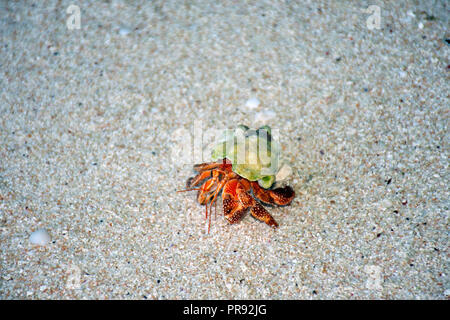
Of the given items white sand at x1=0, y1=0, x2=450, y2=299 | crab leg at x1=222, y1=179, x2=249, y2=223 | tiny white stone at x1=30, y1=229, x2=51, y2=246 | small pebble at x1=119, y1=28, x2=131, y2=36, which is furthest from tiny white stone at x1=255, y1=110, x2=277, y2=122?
tiny white stone at x1=30, y1=229, x2=51, y2=246

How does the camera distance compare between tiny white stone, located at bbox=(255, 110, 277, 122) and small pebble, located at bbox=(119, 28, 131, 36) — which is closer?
tiny white stone, located at bbox=(255, 110, 277, 122)

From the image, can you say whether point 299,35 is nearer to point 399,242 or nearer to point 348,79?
point 348,79

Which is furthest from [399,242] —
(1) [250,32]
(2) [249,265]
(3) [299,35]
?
(1) [250,32]

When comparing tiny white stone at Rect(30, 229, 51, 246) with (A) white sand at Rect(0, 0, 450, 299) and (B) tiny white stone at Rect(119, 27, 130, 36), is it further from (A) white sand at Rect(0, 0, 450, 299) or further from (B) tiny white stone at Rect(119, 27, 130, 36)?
(B) tiny white stone at Rect(119, 27, 130, 36)

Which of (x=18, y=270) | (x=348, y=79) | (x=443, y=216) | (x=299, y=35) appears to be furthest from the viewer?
(x=299, y=35)

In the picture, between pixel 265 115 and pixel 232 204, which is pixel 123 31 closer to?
pixel 265 115
